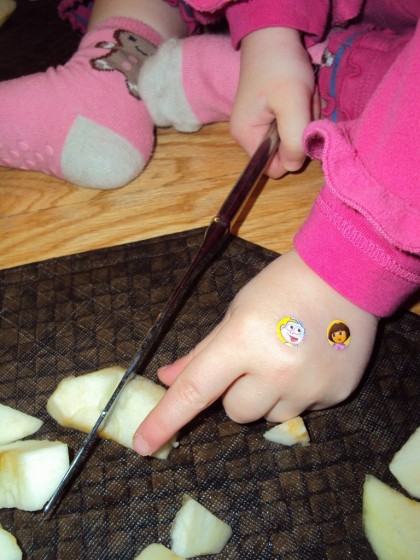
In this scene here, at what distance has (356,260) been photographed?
1.42ft

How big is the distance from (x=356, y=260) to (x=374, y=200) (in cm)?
6

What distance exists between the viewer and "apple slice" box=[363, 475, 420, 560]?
39cm

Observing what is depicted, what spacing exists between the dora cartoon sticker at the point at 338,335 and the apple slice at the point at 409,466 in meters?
0.09

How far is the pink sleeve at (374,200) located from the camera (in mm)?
386

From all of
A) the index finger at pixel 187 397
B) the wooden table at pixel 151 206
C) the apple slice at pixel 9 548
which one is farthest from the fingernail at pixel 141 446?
the wooden table at pixel 151 206

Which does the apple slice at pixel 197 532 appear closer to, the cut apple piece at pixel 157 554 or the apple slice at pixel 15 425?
the cut apple piece at pixel 157 554

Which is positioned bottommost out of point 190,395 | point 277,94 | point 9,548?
point 9,548

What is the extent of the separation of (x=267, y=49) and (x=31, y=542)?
1.58 feet

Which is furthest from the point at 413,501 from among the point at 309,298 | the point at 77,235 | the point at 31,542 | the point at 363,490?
the point at 77,235

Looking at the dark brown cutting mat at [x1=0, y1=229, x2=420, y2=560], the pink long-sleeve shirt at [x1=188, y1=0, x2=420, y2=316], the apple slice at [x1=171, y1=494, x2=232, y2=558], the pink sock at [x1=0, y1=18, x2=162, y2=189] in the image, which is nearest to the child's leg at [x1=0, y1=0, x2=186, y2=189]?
the pink sock at [x1=0, y1=18, x2=162, y2=189]

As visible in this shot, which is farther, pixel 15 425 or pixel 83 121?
pixel 83 121

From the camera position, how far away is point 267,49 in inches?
22.0

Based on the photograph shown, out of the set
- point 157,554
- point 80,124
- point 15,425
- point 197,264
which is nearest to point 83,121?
point 80,124

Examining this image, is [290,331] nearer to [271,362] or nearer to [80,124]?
[271,362]
